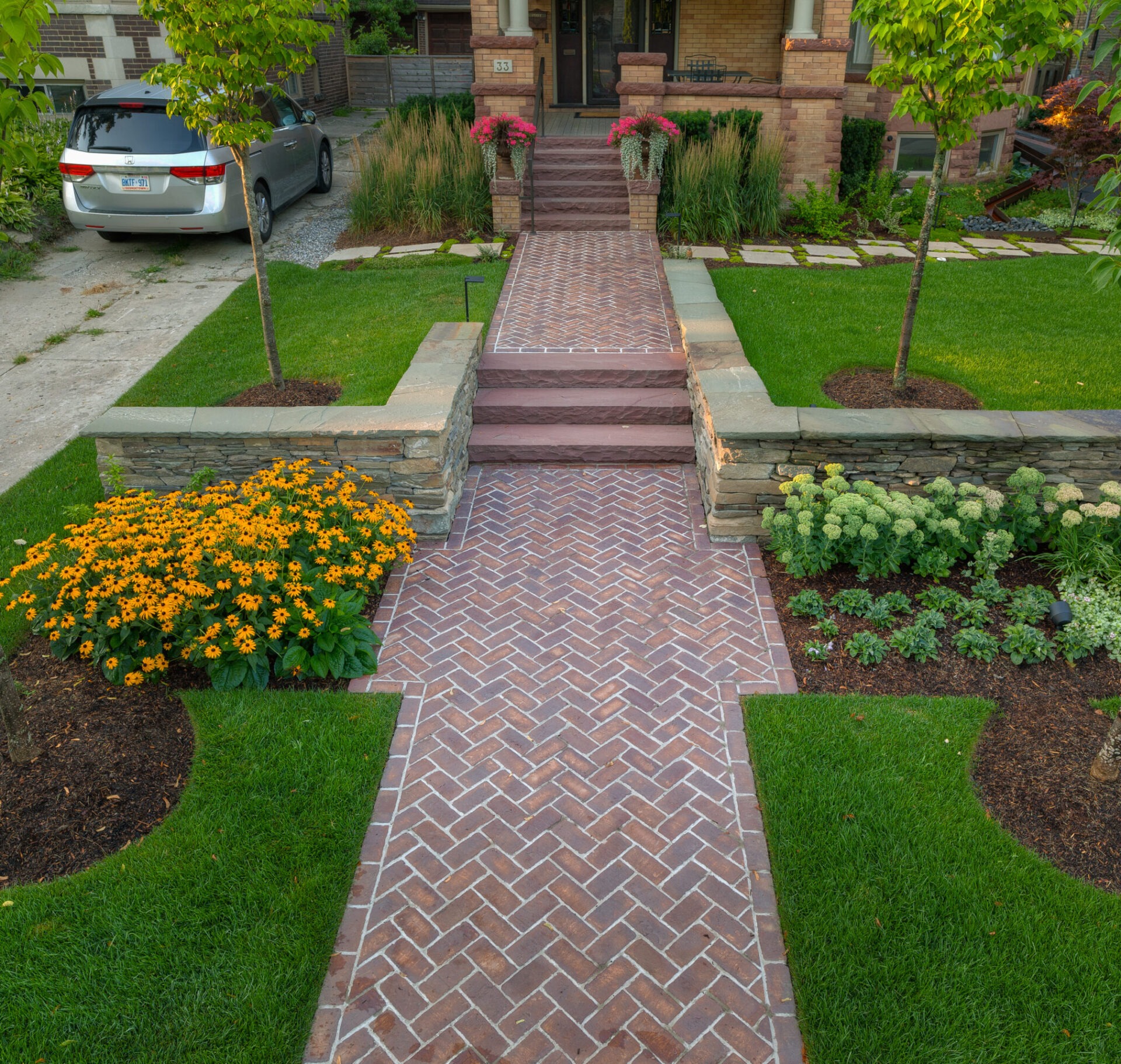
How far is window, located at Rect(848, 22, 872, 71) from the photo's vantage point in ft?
50.0

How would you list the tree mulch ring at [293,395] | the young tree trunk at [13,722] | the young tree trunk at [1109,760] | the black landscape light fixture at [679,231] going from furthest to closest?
the black landscape light fixture at [679,231] < the tree mulch ring at [293,395] < the young tree trunk at [1109,760] < the young tree trunk at [13,722]

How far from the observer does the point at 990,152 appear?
16484mm

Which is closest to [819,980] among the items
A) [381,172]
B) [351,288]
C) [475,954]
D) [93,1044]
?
[475,954]

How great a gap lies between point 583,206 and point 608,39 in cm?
716

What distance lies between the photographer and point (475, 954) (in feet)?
11.9

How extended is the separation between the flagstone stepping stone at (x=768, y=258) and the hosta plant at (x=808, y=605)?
261 inches

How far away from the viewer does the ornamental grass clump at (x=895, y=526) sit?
570 centimetres

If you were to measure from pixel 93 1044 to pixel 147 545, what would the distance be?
255 centimetres

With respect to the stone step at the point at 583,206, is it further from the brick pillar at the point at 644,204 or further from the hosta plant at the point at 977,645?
the hosta plant at the point at 977,645

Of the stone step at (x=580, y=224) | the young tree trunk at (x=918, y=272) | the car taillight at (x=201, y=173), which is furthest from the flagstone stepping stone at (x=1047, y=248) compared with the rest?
the car taillight at (x=201, y=173)

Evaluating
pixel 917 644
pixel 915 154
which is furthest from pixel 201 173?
pixel 915 154

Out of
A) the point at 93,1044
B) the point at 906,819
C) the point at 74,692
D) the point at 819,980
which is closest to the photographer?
the point at 93,1044

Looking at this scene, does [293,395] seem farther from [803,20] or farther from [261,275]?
[803,20]

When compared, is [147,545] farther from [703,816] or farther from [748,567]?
[748,567]
